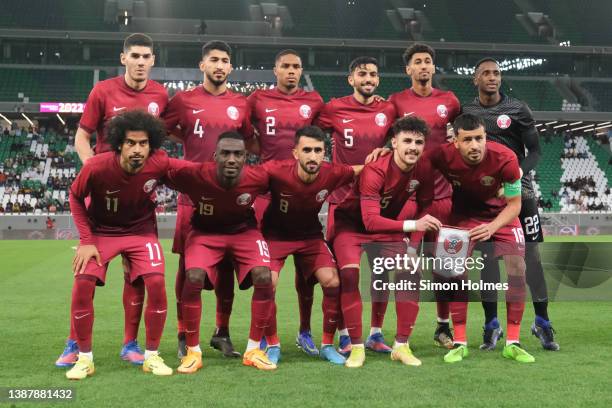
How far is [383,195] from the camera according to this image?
555cm

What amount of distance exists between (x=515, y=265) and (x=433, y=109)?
162cm

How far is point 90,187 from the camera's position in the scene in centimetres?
508

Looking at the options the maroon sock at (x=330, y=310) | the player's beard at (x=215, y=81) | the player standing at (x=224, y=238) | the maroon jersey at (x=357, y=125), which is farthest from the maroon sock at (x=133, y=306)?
the maroon jersey at (x=357, y=125)

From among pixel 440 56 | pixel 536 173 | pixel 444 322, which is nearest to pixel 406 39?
pixel 440 56

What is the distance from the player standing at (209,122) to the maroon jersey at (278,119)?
194mm

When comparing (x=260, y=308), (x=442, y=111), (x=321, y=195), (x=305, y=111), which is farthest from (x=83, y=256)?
(x=442, y=111)

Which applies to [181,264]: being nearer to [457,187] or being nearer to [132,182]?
[132,182]

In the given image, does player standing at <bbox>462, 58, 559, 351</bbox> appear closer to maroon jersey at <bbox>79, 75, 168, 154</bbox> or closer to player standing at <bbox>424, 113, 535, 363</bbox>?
player standing at <bbox>424, 113, 535, 363</bbox>

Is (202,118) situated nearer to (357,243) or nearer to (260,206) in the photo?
(260,206)

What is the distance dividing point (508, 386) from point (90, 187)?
10.8ft

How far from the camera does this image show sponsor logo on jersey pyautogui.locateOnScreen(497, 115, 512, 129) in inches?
241

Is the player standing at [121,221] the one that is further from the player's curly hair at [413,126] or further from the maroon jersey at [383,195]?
the player's curly hair at [413,126]

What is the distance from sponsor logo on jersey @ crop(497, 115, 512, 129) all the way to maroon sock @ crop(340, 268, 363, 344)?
6.41 ft

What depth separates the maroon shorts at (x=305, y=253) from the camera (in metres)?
5.59
